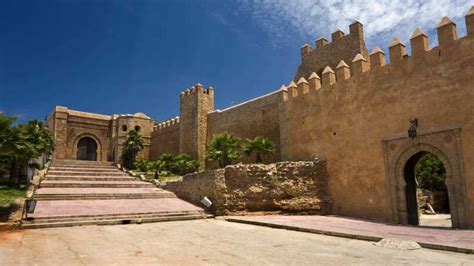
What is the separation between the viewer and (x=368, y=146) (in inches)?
429

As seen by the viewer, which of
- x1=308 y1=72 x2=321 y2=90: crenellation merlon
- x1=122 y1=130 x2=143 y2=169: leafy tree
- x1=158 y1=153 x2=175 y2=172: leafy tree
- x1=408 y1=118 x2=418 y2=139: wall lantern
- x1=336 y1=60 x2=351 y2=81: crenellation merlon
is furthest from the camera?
x1=122 y1=130 x2=143 y2=169: leafy tree

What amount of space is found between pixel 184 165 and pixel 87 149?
15.0 meters

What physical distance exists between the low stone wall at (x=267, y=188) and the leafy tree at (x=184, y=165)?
9333mm

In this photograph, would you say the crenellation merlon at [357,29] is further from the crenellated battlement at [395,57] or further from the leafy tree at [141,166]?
the leafy tree at [141,166]

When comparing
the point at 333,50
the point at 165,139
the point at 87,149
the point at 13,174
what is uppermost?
the point at 333,50

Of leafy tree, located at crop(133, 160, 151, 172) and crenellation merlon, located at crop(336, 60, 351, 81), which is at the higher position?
crenellation merlon, located at crop(336, 60, 351, 81)

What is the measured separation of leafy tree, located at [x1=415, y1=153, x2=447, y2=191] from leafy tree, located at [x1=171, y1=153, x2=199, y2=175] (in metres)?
13.2

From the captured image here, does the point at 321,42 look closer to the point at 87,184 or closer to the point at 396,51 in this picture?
the point at 396,51

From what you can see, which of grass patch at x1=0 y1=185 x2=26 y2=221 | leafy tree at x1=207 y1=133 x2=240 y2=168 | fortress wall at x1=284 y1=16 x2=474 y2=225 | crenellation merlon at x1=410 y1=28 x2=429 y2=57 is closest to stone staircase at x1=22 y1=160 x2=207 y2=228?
grass patch at x1=0 y1=185 x2=26 y2=221

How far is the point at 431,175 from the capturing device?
20.2 m

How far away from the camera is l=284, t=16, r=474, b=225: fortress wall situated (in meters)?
8.84

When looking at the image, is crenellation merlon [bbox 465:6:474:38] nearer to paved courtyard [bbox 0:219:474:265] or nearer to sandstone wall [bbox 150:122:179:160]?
paved courtyard [bbox 0:219:474:265]

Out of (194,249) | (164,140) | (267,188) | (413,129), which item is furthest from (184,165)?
(194,249)

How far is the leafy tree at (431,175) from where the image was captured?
19.9 meters
